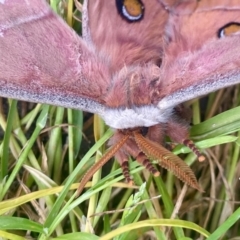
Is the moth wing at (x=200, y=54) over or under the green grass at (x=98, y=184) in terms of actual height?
over

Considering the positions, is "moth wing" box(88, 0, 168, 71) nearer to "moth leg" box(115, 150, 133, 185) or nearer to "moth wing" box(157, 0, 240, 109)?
"moth wing" box(157, 0, 240, 109)

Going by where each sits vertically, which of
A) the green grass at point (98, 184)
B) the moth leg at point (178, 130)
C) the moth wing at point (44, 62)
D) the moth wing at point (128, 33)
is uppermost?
the moth wing at point (128, 33)

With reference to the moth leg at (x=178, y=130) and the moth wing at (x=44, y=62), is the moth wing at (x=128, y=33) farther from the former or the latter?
the moth leg at (x=178, y=130)

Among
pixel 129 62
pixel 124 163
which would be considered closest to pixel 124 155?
pixel 124 163

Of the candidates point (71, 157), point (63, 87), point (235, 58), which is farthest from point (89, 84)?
point (235, 58)

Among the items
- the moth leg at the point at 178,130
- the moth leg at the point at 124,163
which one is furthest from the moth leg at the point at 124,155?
the moth leg at the point at 178,130
